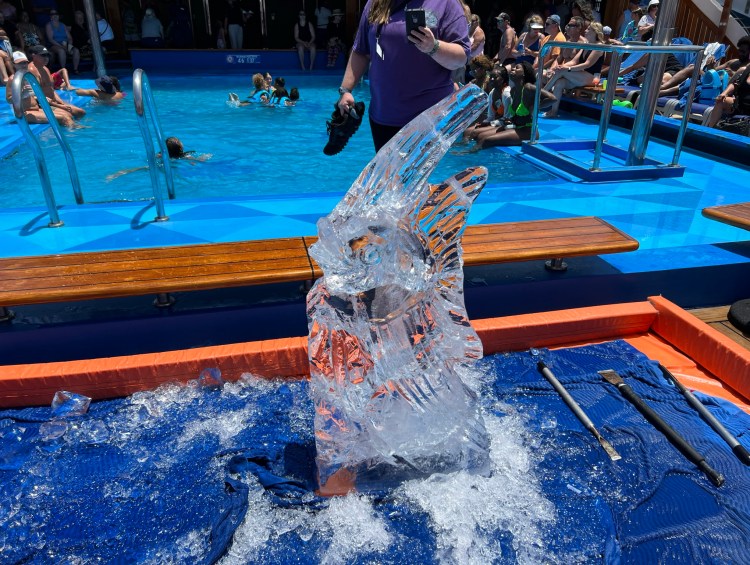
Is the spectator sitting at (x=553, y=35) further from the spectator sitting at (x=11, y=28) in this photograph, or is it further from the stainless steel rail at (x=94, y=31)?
the spectator sitting at (x=11, y=28)

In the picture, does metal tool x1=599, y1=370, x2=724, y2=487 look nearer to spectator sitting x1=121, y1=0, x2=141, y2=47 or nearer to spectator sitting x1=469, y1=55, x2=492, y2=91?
spectator sitting x1=469, y1=55, x2=492, y2=91

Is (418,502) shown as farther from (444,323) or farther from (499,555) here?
(444,323)

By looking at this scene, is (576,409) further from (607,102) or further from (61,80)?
(61,80)

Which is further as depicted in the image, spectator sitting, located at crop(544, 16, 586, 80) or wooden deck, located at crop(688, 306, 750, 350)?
spectator sitting, located at crop(544, 16, 586, 80)

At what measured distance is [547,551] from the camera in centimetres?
228

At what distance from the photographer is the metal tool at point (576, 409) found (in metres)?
2.76

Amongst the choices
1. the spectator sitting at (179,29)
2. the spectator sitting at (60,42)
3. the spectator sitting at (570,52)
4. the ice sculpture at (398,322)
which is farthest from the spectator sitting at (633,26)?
the spectator sitting at (179,29)

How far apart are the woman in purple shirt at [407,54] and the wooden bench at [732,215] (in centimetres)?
218

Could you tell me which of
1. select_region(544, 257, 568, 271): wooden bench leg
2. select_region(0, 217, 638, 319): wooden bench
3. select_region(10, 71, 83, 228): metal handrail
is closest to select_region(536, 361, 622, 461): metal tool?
select_region(0, 217, 638, 319): wooden bench

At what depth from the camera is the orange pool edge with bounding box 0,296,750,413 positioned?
10.1 feet

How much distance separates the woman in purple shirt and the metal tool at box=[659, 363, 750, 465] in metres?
2.16

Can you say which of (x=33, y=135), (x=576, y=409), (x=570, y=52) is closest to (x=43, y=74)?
(x=33, y=135)

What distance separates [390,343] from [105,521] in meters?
1.41

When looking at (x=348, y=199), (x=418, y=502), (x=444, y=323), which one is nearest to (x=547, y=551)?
(x=418, y=502)
